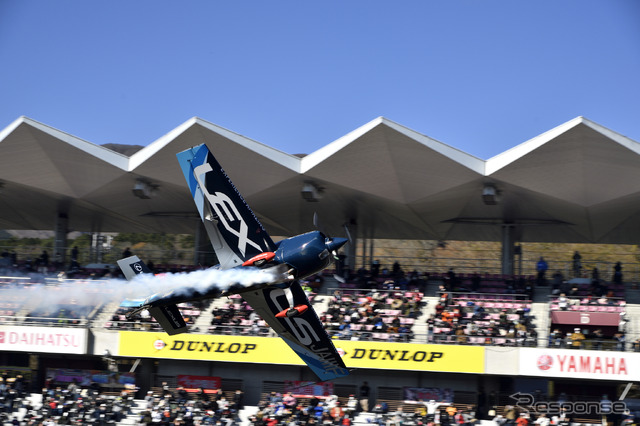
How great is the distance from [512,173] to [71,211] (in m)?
25.1

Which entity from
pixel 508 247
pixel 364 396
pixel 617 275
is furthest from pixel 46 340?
pixel 617 275

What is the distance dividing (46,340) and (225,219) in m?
14.9

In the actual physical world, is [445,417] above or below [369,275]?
below

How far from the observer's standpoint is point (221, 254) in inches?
704

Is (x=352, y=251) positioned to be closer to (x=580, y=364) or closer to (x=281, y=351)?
(x=281, y=351)

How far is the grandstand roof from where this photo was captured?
2959 cm

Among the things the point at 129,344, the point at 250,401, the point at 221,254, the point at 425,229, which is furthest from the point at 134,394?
the point at 425,229

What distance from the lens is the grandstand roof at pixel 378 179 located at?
29594 mm

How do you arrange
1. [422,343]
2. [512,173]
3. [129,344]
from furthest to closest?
1. [512,173]
2. [129,344]
3. [422,343]

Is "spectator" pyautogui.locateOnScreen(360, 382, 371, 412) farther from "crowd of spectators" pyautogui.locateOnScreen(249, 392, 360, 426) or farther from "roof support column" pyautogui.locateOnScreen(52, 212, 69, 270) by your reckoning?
"roof support column" pyautogui.locateOnScreen(52, 212, 69, 270)

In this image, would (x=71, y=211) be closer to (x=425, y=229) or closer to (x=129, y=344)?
(x=129, y=344)

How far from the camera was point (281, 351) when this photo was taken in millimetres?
27219

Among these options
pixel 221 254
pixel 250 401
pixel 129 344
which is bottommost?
pixel 250 401

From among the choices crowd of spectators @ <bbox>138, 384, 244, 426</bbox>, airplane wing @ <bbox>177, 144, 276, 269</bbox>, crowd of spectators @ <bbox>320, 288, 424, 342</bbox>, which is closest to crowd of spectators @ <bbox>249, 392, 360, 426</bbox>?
crowd of spectators @ <bbox>138, 384, 244, 426</bbox>
